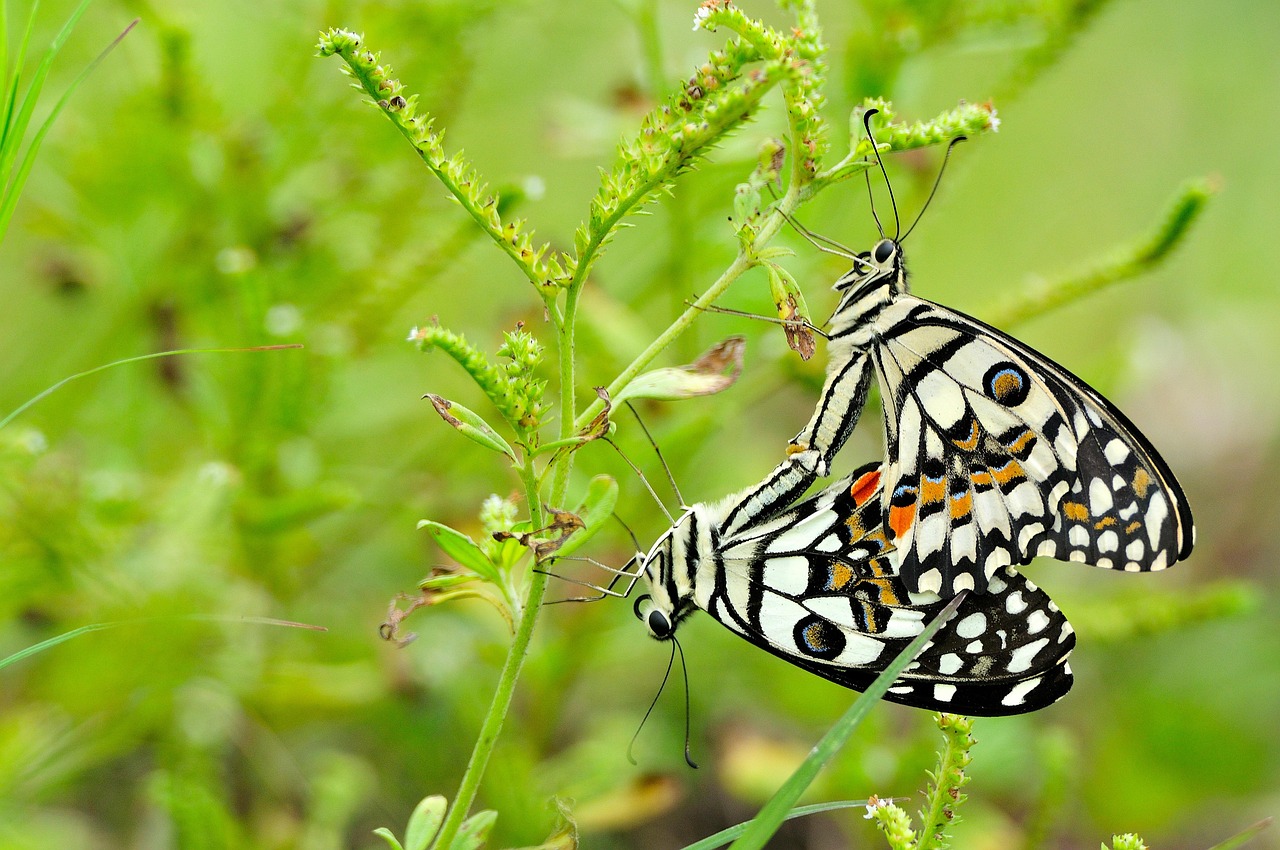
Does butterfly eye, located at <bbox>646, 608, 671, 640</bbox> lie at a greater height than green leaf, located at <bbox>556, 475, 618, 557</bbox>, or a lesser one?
greater

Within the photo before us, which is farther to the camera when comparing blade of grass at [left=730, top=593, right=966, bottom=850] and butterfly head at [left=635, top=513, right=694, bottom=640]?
butterfly head at [left=635, top=513, right=694, bottom=640]

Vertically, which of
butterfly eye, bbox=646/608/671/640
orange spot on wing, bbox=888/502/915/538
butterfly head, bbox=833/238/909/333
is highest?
butterfly head, bbox=833/238/909/333

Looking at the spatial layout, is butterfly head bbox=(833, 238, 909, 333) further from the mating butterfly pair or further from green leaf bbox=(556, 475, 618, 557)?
green leaf bbox=(556, 475, 618, 557)

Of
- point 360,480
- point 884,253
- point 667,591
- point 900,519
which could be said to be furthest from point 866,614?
point 360,480

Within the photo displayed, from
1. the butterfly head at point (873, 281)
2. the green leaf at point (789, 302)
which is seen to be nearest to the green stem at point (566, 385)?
the green leaf at point (789, 302)

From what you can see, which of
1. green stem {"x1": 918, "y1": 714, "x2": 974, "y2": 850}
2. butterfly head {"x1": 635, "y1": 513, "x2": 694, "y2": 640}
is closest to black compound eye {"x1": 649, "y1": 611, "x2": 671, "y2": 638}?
butterfly head {"x1": 635, "y1": 513, "x2": 694, "y2": 640}

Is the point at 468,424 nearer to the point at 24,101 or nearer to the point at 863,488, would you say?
the point at 24,101

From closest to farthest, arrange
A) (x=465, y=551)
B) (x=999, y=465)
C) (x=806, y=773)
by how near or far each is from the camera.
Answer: (x=806, y=773) < (x=465, y=551) < (x=999, y=465)
